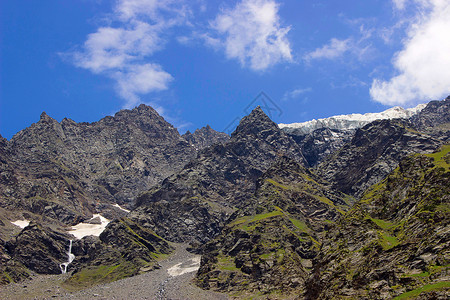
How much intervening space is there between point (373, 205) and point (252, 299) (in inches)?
2711

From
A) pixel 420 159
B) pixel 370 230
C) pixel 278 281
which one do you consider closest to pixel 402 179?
pixel 420 159

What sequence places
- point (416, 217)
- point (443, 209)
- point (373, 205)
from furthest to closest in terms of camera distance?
1. point (373, 205)
2. point (416, 217)
3. point (443, 209)

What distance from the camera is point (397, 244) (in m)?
113

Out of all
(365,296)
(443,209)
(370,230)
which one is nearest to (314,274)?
(370,230)

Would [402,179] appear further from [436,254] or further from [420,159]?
[436,254]

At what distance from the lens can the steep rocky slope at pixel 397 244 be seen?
91.5 meters

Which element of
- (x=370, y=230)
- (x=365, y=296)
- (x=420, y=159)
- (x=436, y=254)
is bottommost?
(x=365, y=296)

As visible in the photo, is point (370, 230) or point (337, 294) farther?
point (370, 230)

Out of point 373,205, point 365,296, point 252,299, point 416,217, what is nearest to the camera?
point 365,296

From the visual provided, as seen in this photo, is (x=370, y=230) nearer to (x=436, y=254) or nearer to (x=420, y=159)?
(x=436, y=254)

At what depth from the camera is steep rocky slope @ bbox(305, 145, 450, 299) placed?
91500mm

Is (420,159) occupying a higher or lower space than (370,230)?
higher

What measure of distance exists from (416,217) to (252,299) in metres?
92.4

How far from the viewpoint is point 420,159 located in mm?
175375
